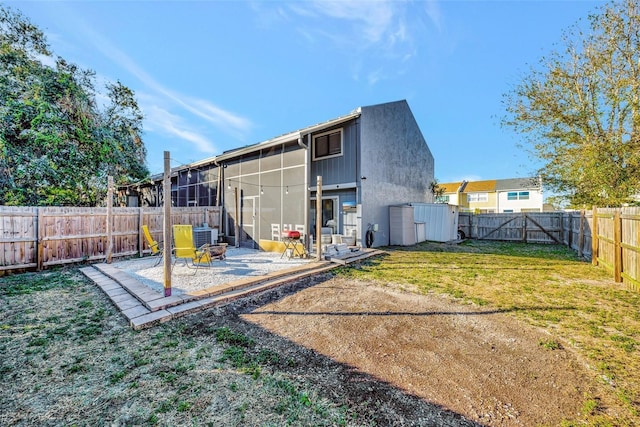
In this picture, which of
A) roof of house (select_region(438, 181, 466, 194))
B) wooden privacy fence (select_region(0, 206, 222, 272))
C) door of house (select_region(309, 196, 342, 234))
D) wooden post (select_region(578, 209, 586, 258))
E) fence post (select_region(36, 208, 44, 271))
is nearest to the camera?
wooden privacy fence (select_region(0, 206, 222, 272))

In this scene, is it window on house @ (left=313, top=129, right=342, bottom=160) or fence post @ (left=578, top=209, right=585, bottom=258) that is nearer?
fence post @ (left=578, top=209, right=585, bottom=258)

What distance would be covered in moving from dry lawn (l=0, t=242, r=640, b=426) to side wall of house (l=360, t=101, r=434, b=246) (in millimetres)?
6448

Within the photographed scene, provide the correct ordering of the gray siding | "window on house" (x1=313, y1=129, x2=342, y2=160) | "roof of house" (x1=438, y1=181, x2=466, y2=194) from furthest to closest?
"roof of house" (x1=438, y1=181, x2=466, y2=194)
"window on house" (x1=313, y1=129, x2=342, y2=160)
the gray siding

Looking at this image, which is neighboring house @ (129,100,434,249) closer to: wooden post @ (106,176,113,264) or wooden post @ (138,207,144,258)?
wooden post @ (138,207,144,258)

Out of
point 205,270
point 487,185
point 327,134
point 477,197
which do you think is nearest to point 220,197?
point 327,134

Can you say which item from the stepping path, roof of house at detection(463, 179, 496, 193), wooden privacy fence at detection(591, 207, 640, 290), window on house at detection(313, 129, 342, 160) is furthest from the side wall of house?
roof of house at detection(463, 179, 496, 193)

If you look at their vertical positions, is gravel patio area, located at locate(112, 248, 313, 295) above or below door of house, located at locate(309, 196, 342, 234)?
below

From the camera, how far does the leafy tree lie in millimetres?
9453

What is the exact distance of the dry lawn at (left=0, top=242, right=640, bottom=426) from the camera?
219cm

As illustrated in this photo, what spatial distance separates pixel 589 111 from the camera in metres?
10.4

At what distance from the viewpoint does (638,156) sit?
860cm

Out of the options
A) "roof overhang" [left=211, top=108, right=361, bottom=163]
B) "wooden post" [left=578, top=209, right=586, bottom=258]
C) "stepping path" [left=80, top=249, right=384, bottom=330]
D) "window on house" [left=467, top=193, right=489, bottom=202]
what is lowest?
"stepping path" [left=80, top=249, right=384, bottom=330]

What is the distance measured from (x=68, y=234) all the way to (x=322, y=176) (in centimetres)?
914

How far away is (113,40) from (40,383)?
448 inches
